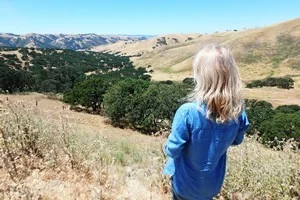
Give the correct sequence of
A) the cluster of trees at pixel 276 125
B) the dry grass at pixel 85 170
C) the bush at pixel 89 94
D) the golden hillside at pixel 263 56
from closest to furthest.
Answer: the dry grass at pixel 85 170
the cluster of trees at pixel 276 125
the bush at pixel 89 94
the golden hillside at pixel 263 56

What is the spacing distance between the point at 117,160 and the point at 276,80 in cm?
7428

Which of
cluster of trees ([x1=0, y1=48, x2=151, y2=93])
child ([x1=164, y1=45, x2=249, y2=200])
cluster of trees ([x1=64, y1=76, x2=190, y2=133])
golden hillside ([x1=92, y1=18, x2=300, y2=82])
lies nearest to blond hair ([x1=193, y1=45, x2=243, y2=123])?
child ([x1=164, y1=45, x2=249, y2=200])

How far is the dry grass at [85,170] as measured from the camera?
3873 millimetres

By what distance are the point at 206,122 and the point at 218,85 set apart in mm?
252

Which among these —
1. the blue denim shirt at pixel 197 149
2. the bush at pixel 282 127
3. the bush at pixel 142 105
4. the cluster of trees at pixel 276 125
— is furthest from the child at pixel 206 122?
the bush at pixel 142 105

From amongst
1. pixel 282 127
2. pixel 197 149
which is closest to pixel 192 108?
pixel 197 149

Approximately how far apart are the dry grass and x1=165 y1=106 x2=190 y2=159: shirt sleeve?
1.35m

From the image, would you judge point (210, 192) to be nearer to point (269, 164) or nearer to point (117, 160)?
point (269, 164)

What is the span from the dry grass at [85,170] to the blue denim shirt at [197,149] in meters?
1.14

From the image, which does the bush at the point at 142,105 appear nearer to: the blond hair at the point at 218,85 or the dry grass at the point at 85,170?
the dry grass at the point at 85,170

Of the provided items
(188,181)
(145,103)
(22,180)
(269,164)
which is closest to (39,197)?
(22,180)

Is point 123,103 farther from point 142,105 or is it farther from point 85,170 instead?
point 85,170

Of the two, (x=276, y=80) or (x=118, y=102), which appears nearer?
(x=118, y=102)

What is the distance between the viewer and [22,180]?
12.9ft
